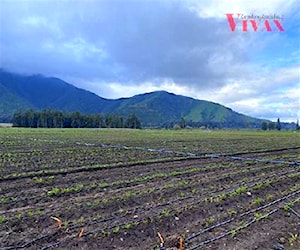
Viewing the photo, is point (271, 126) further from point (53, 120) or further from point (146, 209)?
point (146, 209)

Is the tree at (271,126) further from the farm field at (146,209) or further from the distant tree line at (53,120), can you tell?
the farm field at (146,209)

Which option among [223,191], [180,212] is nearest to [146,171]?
[223,191]

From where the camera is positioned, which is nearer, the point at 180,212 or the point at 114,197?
the point at 180,212

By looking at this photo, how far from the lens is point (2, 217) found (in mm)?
5379

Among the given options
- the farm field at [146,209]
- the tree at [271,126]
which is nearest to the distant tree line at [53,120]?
the tree at [271,126]

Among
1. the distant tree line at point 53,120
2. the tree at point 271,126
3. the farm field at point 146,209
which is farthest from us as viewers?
the tree at point 271,126

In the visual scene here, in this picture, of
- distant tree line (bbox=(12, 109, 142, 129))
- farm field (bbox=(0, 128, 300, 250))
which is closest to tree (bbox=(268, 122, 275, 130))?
distant tree line (bbox=(12, 109, 142, 129))

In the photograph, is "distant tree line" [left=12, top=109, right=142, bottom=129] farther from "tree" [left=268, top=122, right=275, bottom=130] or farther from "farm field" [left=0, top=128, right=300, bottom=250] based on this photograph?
"farm field" [left=0, top=128, right=300, bottom=250]

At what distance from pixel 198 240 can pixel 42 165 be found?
7.82 metres

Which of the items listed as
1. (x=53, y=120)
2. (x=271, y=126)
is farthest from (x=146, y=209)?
(x=271, y=126)

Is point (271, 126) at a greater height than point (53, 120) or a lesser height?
greater

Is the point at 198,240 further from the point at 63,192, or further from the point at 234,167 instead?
the point at 234,167

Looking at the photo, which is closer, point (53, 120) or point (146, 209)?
point (146, 209)

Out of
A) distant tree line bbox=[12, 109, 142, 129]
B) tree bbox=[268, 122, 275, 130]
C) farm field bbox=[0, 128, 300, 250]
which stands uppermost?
tree bbox=[268, 122, 275, 130]
